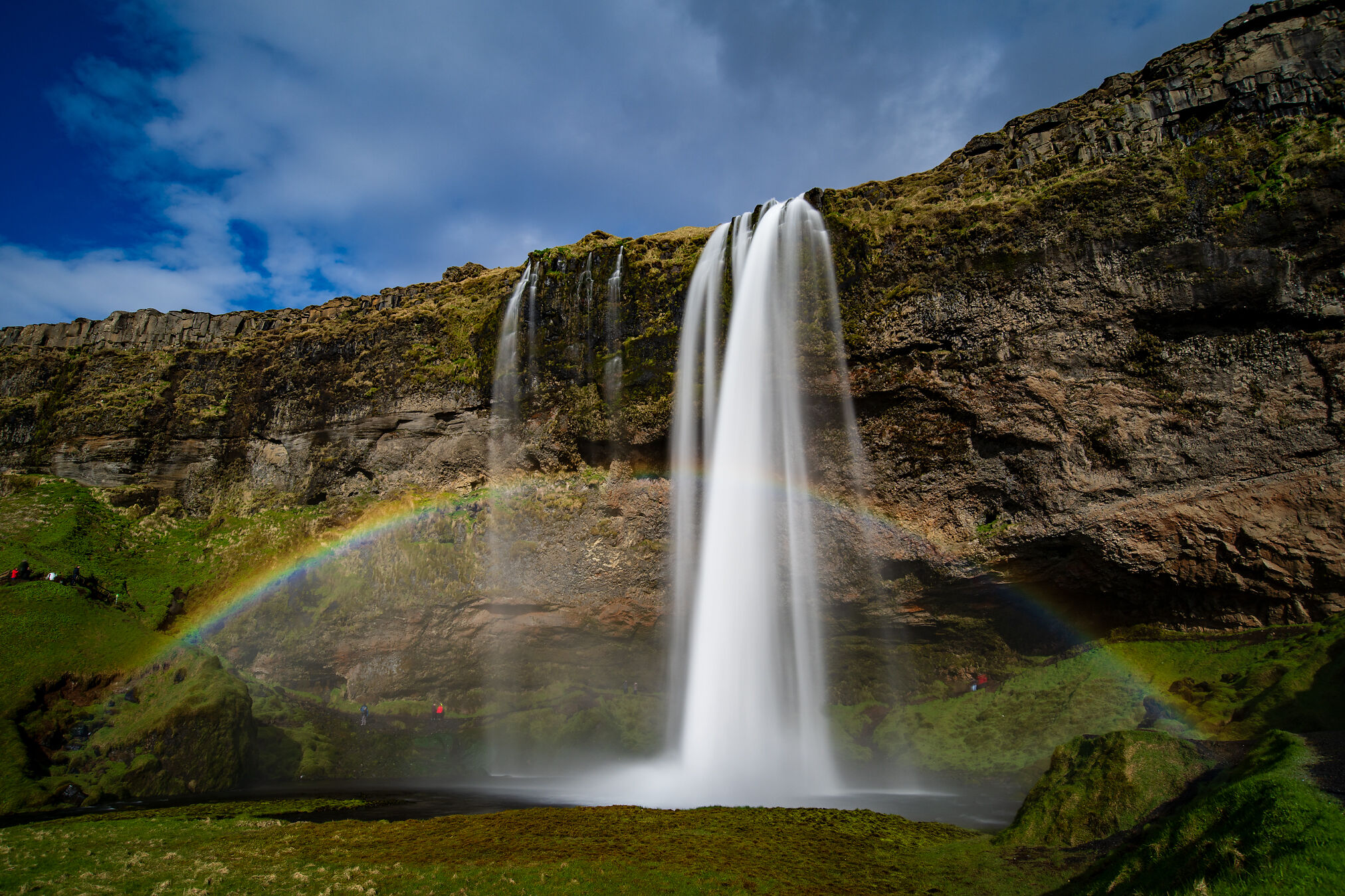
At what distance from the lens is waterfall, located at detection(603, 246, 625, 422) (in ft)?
90.7

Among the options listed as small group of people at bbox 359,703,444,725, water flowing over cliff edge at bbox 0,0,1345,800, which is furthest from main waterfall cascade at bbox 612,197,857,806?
small group of people at bbox 359,703,444,725

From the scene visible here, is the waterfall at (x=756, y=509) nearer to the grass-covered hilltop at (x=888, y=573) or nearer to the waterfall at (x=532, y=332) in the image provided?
the grass-covered hilltop at (x=888, y=573)

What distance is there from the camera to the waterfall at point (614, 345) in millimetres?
27656

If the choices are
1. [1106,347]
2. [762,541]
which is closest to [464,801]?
[762,541]

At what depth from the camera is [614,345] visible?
28125mm

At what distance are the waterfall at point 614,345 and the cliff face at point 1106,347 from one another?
0.33 metres

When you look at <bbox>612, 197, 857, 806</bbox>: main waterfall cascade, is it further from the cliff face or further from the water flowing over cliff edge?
the cliff face

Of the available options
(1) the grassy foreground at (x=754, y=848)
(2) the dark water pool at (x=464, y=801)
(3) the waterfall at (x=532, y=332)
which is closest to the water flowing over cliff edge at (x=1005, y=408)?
(3) the waterfall at (x=532, y=332)

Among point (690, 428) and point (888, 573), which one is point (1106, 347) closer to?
point (888, 573)

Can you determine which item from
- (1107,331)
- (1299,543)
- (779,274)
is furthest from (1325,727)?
(779,274)

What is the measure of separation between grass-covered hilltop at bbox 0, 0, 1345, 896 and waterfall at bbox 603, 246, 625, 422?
0.74 ft

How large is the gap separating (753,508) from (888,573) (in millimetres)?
5187

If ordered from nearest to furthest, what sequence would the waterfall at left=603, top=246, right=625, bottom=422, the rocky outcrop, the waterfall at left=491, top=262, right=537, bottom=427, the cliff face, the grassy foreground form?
the grassy foreground < the cliff face < the rocky outcrop < the waterfall at left=603, top=246, right=625, bottom=422 < the waterfall at left=491, top=262, right=537, bottom=427

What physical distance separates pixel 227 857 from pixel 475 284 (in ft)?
96.7
